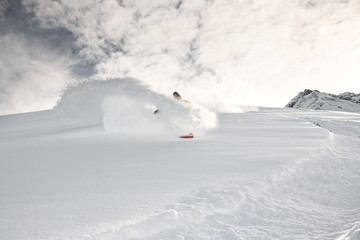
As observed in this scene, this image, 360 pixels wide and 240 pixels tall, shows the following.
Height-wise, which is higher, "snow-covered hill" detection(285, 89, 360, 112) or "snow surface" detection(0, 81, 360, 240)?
"snow-covered hill" detection(285, 89, 360, 112)

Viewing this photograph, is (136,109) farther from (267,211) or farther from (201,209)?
(267,211)

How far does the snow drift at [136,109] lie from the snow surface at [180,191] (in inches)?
63.3

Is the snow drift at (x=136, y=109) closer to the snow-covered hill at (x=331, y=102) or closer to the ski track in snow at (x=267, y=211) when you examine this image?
the ski track in snow at (x=267, y=211)

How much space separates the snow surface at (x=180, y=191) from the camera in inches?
82.2

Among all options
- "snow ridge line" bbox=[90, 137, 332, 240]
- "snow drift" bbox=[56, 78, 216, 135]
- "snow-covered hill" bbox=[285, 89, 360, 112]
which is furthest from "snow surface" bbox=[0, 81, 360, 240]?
"snow-covered hill" bbox=[285, 89, 360, 112]

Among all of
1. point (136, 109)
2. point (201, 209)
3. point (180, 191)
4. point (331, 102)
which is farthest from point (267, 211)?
point (331, 102)

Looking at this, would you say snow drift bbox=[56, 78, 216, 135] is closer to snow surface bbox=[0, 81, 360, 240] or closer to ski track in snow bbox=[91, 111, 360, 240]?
snow surface bbox=[0, 81, 360, 240]

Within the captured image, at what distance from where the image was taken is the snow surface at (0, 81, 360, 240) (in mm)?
2088

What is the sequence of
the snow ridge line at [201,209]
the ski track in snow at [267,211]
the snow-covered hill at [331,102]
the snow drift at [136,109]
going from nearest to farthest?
the snow ridge line at [201,209]
the ski track in snow at [267,211]
the snow drift at [136,109]
the snow-covered hill at [331,102]

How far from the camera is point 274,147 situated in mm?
4773

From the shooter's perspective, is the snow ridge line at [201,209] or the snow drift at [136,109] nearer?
the snow ridge line at [201,209]

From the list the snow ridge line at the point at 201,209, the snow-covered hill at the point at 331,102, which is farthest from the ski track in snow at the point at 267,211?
the snow-covered hill at the point at 331,102

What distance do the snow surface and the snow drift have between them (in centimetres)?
161

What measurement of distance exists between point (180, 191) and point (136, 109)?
16.4 ft
